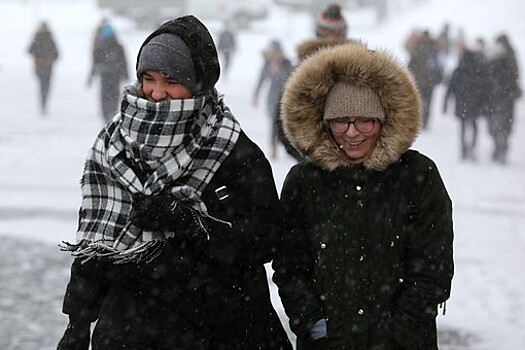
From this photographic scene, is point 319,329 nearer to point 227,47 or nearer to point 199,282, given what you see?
point 199,282

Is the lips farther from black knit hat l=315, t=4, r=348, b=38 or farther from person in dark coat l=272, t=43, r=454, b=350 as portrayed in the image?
black knit hat l=315, t=4, r=348, b=38

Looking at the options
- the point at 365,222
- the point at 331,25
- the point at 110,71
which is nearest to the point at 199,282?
the point at 365,222

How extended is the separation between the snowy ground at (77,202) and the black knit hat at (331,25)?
0.65m

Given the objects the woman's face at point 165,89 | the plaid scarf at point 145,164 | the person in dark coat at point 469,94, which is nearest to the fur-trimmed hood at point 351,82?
the plaid scarf at point 145,164

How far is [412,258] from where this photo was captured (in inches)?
126

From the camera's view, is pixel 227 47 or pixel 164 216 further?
pixel 227 47

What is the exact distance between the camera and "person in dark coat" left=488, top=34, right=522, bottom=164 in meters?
14.7

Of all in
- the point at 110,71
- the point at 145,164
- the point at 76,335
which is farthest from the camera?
the point at 110,71

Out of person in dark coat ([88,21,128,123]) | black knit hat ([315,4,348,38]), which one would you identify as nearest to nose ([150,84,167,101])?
black knit hat ([315,4,348,38])

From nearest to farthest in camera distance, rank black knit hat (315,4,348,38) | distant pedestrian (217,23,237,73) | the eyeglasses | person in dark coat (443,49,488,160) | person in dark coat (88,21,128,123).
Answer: the eyeglasses → black knit hat (315,4,348,38) → person in dark coat (443,49,488,160) → person in dark coat (88,21,128,123) → distant pedestrian (217,23,237,73)

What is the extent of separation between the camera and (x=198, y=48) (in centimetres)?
315

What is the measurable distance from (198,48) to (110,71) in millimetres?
14209

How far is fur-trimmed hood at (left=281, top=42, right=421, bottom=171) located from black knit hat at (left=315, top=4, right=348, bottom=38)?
217 centimetres

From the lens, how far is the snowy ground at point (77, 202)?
6512mm
